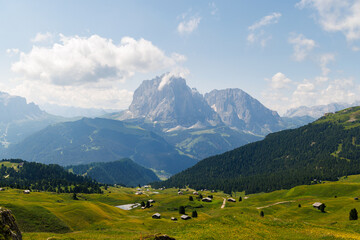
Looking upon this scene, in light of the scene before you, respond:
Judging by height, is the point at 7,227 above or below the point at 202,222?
above

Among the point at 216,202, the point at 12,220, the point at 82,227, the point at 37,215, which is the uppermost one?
the point at 12,220

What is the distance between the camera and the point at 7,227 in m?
20.6

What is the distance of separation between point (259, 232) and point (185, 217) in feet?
220

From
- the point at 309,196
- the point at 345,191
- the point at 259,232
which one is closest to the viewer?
the point at 259,232

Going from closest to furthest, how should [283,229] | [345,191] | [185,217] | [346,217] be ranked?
Answer: [283,229]
[346,217]
[185,217]
[345,191]

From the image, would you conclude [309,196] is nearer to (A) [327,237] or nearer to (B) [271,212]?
(B) [271,212]

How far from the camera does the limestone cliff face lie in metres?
20.0

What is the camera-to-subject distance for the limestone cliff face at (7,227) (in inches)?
789

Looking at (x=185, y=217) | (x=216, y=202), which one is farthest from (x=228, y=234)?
(x=216, y=202)

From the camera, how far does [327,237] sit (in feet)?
127

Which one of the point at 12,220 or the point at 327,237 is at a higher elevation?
the point at 12,220

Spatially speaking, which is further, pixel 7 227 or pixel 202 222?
pixel 202 222

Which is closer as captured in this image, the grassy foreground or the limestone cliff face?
the limestone cliff face

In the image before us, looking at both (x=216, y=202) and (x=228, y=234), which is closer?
(x=228, y=234)
